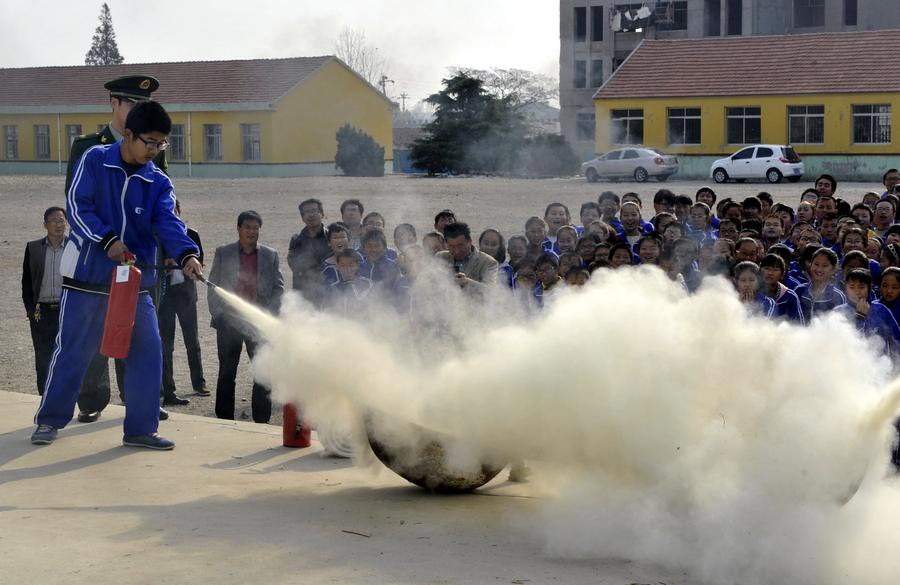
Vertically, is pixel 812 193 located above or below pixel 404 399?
above

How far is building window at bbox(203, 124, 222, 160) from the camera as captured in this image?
1976 inches

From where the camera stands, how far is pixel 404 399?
6.35 m

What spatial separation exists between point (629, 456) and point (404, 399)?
4.51 ft

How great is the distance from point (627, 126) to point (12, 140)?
1087 inches

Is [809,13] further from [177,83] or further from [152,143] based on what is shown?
[152,143]

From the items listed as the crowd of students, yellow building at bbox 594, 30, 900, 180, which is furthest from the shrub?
the crowd of students

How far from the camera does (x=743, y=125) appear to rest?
149ft

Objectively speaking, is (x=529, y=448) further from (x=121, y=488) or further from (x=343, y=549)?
(x=121, y=488)

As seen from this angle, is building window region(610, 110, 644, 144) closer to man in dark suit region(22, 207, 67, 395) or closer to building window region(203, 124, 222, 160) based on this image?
building window region(203, 124, 222, 160)

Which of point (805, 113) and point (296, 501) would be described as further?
point (805, 113)

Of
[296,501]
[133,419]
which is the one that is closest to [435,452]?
[296,501]

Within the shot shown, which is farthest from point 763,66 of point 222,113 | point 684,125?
point 222,113

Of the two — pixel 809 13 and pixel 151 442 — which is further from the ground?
pixel 809 13

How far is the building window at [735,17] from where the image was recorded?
63.3 meters
